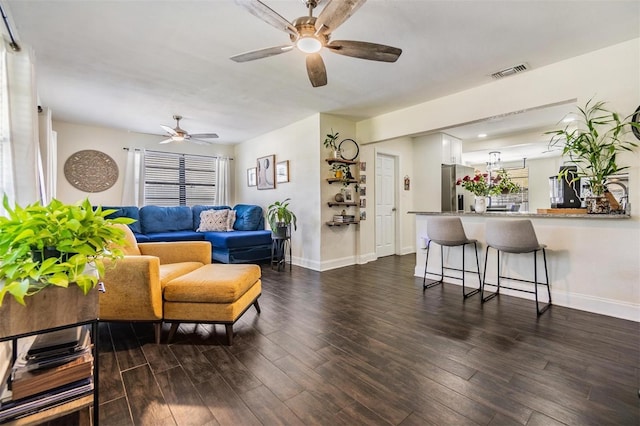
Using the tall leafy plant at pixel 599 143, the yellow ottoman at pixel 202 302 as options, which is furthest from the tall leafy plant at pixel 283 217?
the tall leafy plant at pixel 599 143

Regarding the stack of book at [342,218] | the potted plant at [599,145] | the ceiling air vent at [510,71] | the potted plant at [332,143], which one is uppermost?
the ceiling air vent at [510,71]

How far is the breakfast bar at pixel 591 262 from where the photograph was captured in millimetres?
2441

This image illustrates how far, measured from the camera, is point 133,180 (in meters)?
5.32

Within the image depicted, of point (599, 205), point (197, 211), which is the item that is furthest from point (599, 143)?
point (197, 211)

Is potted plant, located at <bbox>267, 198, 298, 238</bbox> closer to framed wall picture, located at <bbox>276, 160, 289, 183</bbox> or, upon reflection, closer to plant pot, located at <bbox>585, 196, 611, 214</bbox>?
framed wall picture, located at <bbox>276, 160, 289, 183</bbox>

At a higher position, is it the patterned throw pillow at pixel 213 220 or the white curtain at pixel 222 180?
the white curtain at pixel 222 180

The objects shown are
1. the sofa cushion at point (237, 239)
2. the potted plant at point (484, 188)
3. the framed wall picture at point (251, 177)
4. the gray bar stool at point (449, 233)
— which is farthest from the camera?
the framed wall picture at point (251, 177)

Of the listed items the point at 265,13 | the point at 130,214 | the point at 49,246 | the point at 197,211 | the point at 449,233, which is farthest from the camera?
the point at 197,211

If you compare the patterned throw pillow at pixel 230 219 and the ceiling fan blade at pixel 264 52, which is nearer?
the ceiling fan blade at pixel 264 52

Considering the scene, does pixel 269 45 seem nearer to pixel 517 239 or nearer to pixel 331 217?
pixel 331 217

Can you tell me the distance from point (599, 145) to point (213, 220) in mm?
5371

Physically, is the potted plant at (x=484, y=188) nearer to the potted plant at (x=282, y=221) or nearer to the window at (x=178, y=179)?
the potted plant at (x=282, y=221)

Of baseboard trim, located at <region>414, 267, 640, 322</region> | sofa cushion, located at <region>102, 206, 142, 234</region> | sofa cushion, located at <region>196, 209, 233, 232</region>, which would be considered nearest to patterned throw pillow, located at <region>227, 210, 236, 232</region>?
sofa cushion, located at <region>196, 209, 233, 232</region>

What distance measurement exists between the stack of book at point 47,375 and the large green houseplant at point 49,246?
34cm
